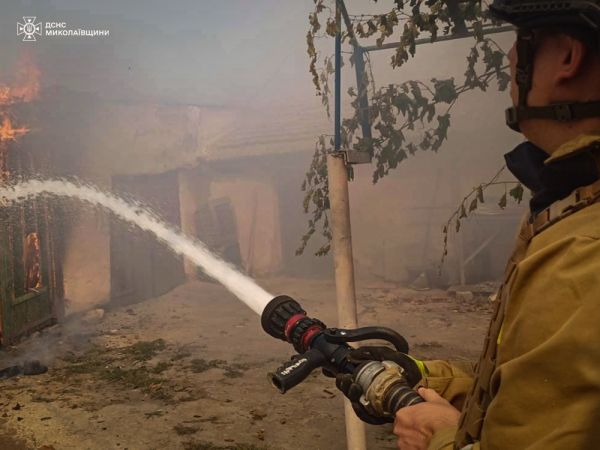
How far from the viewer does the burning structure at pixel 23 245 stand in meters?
7.82

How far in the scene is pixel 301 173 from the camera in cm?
1441

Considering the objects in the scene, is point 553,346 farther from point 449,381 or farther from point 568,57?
point 449,381

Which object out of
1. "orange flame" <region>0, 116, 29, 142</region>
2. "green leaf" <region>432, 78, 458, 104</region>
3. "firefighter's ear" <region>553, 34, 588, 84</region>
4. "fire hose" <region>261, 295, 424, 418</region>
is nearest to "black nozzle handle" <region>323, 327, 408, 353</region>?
"fire hose" <region>261, 295, 424, 418</region>

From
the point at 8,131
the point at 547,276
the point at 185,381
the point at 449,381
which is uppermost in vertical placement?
the point at 8,131

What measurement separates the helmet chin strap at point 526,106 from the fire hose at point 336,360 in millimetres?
820

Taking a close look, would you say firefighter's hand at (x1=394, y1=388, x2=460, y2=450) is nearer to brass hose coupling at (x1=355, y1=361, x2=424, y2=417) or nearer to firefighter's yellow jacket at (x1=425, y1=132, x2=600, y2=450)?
brass hose coupling at (x1=355, y1=361, x2=424, y2=417)

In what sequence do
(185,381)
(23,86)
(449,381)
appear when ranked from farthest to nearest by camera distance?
(23,86) < (185,381) < (449,381)

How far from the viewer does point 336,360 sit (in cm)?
184

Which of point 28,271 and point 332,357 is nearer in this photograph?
point 332,357

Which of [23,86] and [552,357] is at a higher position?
[23,86]

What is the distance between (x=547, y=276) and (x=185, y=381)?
576 cm

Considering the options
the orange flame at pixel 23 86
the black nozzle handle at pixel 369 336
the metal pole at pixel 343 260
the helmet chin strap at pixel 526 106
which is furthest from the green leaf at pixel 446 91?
the orange flame at pixel 23 86

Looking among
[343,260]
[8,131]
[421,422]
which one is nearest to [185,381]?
[343,260]

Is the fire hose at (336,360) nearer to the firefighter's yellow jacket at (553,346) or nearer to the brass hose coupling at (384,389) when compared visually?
the brass hose coupling at (384,389)
